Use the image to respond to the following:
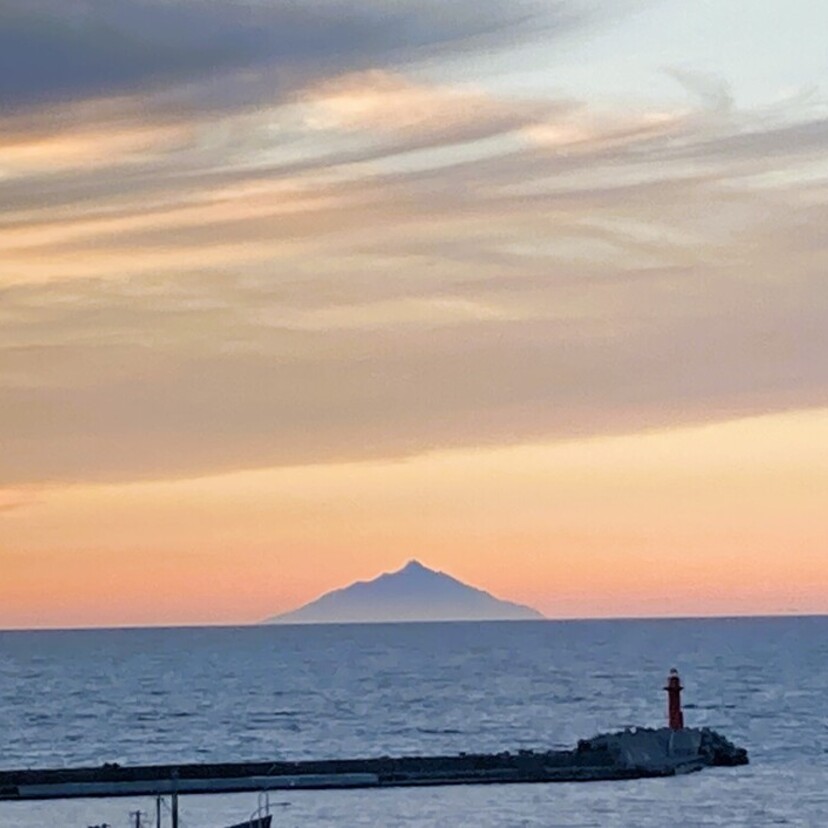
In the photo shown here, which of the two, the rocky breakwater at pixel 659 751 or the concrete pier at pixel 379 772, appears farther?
the rocky breakwater at pixel 659 751

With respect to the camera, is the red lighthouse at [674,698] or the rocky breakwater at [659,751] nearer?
the rocky breakwater at [659,751]

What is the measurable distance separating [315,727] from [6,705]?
1542 inches

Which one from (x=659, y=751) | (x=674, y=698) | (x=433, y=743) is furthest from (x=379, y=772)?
(x=433, y=743)

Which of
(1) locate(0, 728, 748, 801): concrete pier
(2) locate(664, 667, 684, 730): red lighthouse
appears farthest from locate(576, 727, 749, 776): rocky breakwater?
(2) locate(664, 667, 684, 730): red lighthouse

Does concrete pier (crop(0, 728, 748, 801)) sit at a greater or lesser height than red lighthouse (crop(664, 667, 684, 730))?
lesser

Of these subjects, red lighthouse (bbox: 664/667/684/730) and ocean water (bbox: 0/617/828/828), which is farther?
red lighthouse (bbox: 664/667/684/730)

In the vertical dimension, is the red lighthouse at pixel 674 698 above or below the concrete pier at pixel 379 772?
above

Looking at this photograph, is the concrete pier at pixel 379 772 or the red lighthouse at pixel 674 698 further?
the red lighthouse at pixel 674 698

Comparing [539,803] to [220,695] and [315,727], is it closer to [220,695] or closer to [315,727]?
[315,727]

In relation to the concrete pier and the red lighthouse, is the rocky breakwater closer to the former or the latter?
the concrete pier

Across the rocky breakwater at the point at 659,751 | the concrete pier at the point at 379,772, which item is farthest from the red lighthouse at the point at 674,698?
the concrete pier at the point at 379,772

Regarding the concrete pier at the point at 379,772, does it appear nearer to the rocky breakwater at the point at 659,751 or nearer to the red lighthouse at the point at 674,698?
the rocky breakwater at the point at 659,751

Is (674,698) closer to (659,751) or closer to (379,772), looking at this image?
(659,751)

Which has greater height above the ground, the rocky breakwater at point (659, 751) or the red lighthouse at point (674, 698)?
the red lighthouse at point (674, 698)
